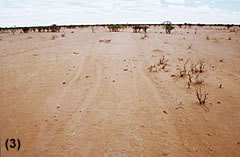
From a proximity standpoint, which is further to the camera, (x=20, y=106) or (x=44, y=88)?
(x=44, y=88)

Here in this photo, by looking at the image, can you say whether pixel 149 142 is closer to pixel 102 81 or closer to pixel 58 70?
pixel 102 81

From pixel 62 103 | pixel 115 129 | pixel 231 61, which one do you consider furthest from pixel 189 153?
pixel 231 61

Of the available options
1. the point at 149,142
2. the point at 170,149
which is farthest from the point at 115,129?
the point at 170,149

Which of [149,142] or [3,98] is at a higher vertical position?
[3,98]

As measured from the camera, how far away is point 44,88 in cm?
405

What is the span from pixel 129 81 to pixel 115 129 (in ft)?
6.51

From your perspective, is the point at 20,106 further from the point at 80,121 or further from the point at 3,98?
the point at 80,121

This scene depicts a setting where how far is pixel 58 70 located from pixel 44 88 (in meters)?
1.38

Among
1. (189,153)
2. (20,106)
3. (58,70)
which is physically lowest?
(189,153)

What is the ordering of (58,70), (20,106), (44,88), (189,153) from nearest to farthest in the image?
(189,153) < (20,106) < (44,88) < (58,70)

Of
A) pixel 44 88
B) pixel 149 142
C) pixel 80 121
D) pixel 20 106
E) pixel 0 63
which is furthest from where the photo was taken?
pixel 0 63

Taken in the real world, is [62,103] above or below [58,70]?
below

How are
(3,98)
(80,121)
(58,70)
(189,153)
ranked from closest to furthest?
(189,153) < (80,121) < (3,98) < (58,70)

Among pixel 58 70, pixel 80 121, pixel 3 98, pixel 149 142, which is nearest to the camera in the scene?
pixel 149 142
